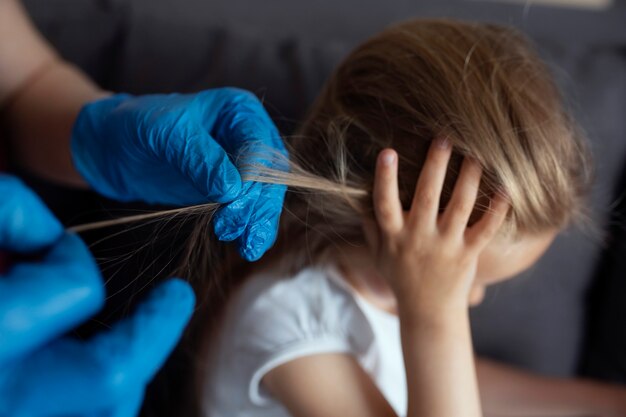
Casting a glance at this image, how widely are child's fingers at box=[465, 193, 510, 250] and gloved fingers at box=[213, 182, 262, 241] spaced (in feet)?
0.77

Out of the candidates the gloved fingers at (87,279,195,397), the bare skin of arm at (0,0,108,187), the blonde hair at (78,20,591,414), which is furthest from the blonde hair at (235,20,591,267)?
the bare skin of arm at (0,0,108,187)

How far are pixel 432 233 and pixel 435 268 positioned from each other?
0.12ft

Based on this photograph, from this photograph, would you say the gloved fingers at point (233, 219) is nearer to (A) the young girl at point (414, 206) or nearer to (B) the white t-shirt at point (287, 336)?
(A) the young girl at point (414, 206)

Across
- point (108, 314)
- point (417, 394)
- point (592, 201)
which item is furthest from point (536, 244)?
point (108, 314)

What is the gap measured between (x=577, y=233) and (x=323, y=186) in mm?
543

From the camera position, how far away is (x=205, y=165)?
492 millimetres

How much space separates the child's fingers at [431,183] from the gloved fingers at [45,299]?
0.30 meters

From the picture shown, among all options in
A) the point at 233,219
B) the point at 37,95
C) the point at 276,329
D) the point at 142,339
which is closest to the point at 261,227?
the point at 233,219

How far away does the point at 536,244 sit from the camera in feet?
2.12

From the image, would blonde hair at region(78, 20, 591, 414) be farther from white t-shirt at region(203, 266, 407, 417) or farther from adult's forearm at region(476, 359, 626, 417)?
adult's forearm at region(476, 359, 626, 417)

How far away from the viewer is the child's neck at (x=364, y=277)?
70cm

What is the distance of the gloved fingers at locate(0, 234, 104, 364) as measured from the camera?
1.30ft

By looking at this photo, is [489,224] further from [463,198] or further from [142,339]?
[142,339]

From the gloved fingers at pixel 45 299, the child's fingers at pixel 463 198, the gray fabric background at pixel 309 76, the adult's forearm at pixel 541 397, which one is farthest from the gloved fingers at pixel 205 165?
the adult's forearm at pixel 541 397
